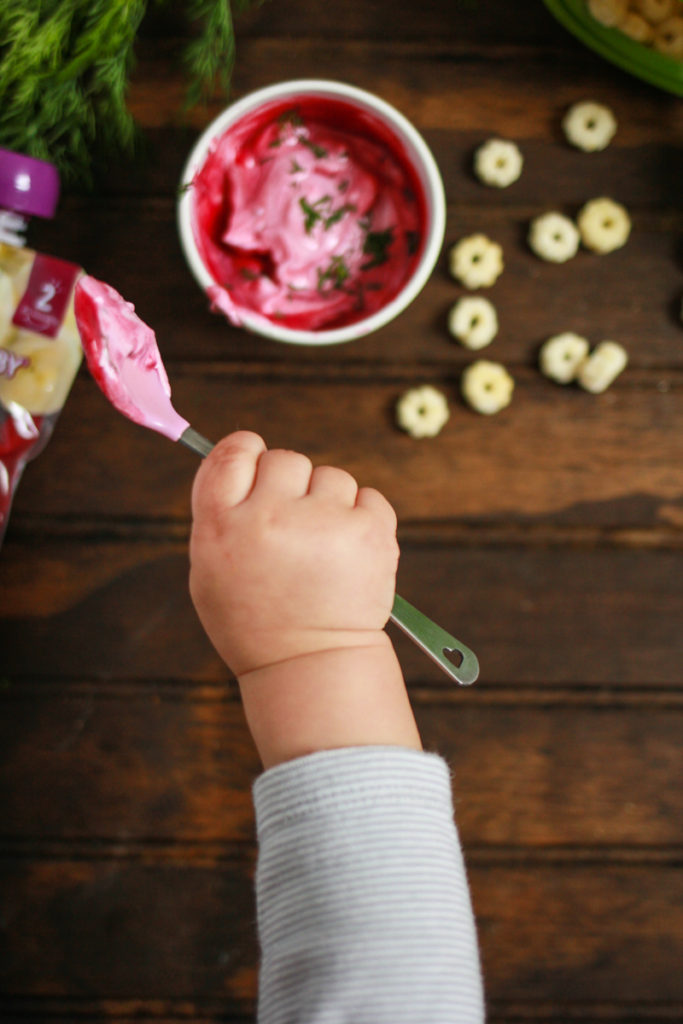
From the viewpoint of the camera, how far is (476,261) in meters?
0.66

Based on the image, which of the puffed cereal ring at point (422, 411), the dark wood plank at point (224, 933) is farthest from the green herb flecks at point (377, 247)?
the dark wood plank at point (224, 933)

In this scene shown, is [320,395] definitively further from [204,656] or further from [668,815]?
[668,815]

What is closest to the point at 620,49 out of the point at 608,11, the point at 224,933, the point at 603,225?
the point at 608,11

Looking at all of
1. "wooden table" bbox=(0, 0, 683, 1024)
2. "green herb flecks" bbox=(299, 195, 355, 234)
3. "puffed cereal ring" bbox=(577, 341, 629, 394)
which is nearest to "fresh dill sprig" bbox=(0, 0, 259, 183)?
"wooden table" bbox=(0, 0, 683, 1024)

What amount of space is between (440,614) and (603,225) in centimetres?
35

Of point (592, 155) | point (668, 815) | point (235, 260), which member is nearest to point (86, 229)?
point (235, 260)

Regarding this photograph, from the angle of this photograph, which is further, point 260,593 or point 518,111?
point 518,111

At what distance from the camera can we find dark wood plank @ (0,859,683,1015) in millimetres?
652

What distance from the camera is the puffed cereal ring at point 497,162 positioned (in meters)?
0.66

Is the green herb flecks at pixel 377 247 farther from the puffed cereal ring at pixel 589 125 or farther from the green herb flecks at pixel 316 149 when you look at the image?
the puffed cereal ring at pixel 589 125

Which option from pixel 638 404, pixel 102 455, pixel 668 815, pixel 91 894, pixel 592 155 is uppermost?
pixel 592 155

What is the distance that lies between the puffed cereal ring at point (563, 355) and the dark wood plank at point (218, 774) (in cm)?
28

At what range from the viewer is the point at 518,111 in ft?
2.23

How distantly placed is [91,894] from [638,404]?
0.60 meters
